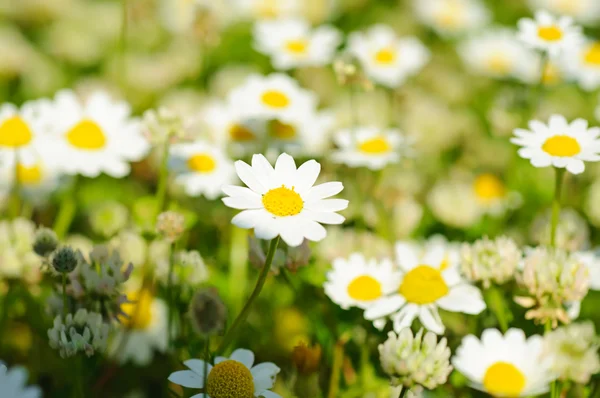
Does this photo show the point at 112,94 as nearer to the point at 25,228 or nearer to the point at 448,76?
the point at 25,228

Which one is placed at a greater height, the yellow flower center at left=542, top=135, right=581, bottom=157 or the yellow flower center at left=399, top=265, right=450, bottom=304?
the yellow flower center at left=542, top=135, right=581, bottom=157

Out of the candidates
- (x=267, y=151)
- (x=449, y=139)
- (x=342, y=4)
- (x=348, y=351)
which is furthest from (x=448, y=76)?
(x=348, y=351)

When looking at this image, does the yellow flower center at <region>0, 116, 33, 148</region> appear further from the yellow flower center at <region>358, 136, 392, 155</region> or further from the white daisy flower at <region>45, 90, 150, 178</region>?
the yellow flower center at <region>358, 136, 392, 155</region>

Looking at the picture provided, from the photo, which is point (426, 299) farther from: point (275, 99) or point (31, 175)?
point (31, 175)

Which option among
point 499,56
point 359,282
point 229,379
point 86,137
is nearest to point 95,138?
point 86,137

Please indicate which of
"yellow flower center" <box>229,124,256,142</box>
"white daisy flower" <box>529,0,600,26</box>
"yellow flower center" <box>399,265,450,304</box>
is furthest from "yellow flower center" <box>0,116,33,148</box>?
"white daisy flower" <box>529,0,600,26</box>

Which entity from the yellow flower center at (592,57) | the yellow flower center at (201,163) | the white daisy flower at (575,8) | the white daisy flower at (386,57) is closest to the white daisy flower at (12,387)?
the yellow flower center at (201,163)
